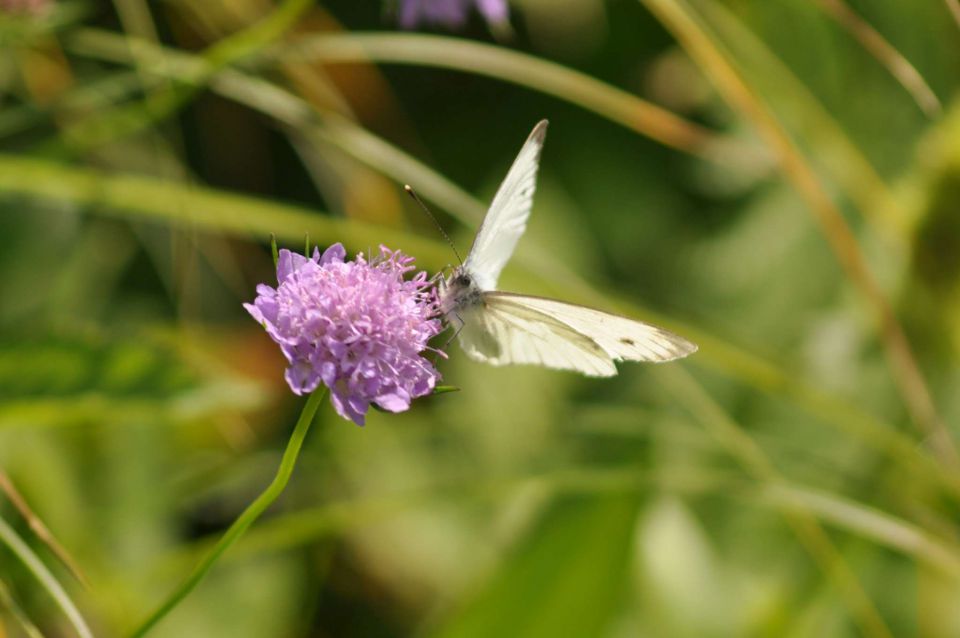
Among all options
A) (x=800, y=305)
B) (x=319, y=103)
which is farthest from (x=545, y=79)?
(x=800, y=305)

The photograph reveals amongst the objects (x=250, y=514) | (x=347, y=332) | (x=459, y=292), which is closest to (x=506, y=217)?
(x=459, y=292)

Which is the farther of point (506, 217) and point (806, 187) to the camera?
point (806, 187)

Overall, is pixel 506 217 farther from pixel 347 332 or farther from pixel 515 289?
pixel 515 289

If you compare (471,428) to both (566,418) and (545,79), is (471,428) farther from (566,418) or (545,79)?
(545,79)

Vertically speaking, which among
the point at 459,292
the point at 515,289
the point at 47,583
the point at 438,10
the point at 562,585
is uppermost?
the point at 438,10

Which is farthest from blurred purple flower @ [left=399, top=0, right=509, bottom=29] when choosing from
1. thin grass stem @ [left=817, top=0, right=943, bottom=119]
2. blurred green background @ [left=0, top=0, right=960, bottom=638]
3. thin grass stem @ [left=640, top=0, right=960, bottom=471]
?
thin grass stem @ [left=817, top=0, right=943, bottom=119]

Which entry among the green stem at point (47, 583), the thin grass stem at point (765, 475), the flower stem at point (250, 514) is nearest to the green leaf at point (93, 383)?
the green stem at point (47, 583)

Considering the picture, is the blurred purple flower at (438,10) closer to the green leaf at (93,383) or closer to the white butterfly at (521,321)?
the white butterfly at (521,321)
